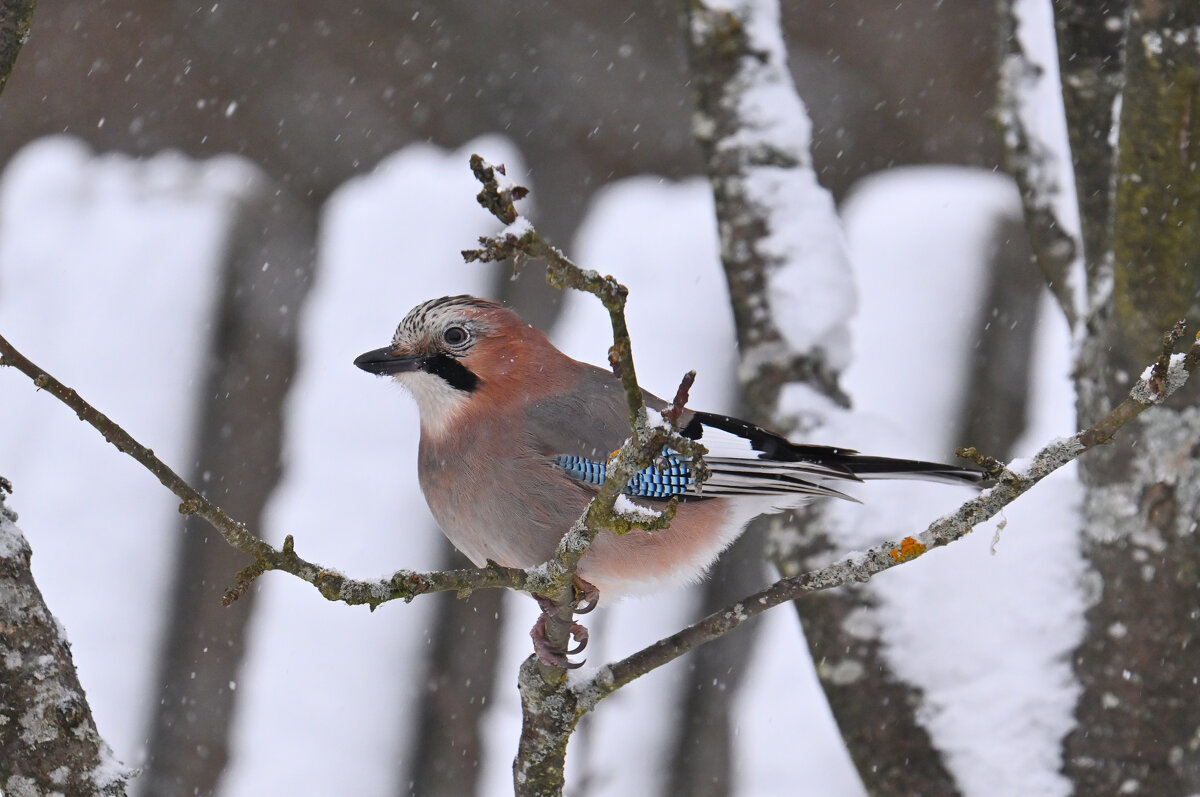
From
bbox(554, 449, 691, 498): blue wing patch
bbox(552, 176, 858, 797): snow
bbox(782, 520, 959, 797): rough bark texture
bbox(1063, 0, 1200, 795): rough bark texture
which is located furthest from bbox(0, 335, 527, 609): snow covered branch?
bbox(552, 176, 858, 797): snow

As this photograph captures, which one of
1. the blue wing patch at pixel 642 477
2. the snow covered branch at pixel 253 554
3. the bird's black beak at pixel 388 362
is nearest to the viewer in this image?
the snow covered branch at pixel 253 554

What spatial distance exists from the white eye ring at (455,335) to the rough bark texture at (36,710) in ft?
3.72

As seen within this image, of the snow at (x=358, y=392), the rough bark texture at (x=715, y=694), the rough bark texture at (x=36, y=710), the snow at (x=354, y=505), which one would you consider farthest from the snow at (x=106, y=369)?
the rough bark texture at (x=36, y=710)

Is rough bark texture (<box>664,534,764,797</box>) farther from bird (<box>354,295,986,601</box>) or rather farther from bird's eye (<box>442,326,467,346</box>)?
bird's eye (<box>442,326,467,346</box>)

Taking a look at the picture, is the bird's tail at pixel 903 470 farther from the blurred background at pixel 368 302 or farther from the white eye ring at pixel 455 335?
the blurred background at pixel 368 302

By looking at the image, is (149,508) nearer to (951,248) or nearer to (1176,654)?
(951,248)

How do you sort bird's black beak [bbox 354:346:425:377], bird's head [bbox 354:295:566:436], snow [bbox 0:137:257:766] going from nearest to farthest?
bird's black beak [bbox 354:346:425:377] < bird's head [bbox 354:295:566:436] < snow [bbox 0:137:257:766]

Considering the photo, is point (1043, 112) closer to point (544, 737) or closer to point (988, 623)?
point (988, 623)

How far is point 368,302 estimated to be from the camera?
14.9ft

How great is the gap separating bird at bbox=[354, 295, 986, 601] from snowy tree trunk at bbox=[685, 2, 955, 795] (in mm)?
290

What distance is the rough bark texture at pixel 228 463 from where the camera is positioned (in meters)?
4.52

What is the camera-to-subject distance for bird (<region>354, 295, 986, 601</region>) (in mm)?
2320

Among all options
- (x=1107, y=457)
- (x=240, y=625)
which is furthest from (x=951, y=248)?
(x=240, y=625)

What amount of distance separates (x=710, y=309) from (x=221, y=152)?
198 centimetres
